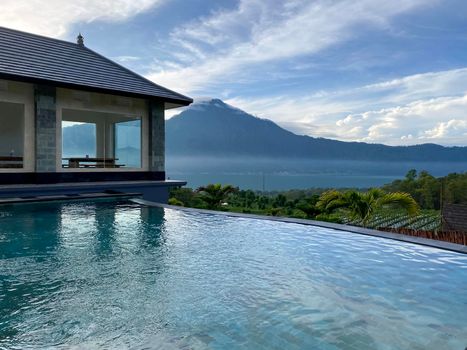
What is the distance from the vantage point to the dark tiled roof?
1205cm

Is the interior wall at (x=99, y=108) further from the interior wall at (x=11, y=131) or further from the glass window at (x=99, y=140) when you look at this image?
the interior wall at (x=11, y=131)

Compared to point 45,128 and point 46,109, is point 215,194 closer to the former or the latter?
point 45,128

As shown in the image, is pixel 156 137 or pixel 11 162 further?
pixel 156 137

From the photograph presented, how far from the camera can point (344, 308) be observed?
3.88m

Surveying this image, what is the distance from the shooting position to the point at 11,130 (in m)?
15.4

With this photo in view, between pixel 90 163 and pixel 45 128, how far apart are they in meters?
2.32

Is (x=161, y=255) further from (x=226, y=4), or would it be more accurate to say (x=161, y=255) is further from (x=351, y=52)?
(x=351, y=52)

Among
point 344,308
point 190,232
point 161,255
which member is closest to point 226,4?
point 190,232

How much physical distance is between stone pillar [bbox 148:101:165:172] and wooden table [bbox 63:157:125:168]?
1307 millimetres

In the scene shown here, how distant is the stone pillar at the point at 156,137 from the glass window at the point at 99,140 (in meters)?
0.48

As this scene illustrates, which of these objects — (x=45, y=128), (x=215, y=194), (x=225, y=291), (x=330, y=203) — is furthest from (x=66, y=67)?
(x=225, y=291)

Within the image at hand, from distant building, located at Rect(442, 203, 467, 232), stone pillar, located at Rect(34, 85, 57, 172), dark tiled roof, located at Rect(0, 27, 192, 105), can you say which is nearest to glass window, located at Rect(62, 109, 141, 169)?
stone pillar, located at Rect(34, 85, 57, 172)

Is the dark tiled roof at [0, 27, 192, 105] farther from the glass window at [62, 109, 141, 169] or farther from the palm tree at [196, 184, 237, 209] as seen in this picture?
the palm tree at [196, 184, 237, 209]

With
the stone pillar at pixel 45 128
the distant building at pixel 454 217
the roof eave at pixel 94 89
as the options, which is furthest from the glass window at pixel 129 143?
the distant building at pixel 454 217
